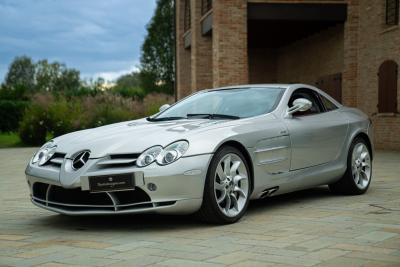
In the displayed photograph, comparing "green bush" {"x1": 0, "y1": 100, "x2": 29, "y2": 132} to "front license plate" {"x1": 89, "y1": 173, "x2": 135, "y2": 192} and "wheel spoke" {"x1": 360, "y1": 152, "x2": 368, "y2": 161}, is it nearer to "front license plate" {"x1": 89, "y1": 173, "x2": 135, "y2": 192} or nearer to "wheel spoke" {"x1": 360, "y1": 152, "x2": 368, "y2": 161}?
"wheel spoke" {"x1": 360, "y1": 152, "x2": 368, "y2": 161}

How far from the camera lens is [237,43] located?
63.2 ft

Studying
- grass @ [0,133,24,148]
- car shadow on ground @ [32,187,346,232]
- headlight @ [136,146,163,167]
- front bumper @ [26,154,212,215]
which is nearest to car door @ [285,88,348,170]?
car shadow on ground @ [32,187,346,232]

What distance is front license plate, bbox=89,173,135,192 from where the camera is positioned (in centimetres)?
514

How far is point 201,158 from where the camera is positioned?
5320 mm

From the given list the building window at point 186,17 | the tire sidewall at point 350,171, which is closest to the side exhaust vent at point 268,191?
the tire sidewall at point 350,171

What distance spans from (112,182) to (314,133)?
2.55 m

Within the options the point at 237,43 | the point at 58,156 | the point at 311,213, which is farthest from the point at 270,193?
the point at 237,43

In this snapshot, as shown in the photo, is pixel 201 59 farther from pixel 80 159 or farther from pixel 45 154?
pixel 80 159

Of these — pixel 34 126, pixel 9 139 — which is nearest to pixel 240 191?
pixel 34 126

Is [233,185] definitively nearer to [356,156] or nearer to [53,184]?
[53,184]

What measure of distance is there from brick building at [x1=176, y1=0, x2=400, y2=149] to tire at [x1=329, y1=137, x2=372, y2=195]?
9235 millimetres

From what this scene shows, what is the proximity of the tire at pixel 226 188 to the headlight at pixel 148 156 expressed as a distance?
49 centimetres

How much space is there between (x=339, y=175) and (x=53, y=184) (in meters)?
3.38

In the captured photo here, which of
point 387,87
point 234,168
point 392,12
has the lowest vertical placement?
point 234,168
